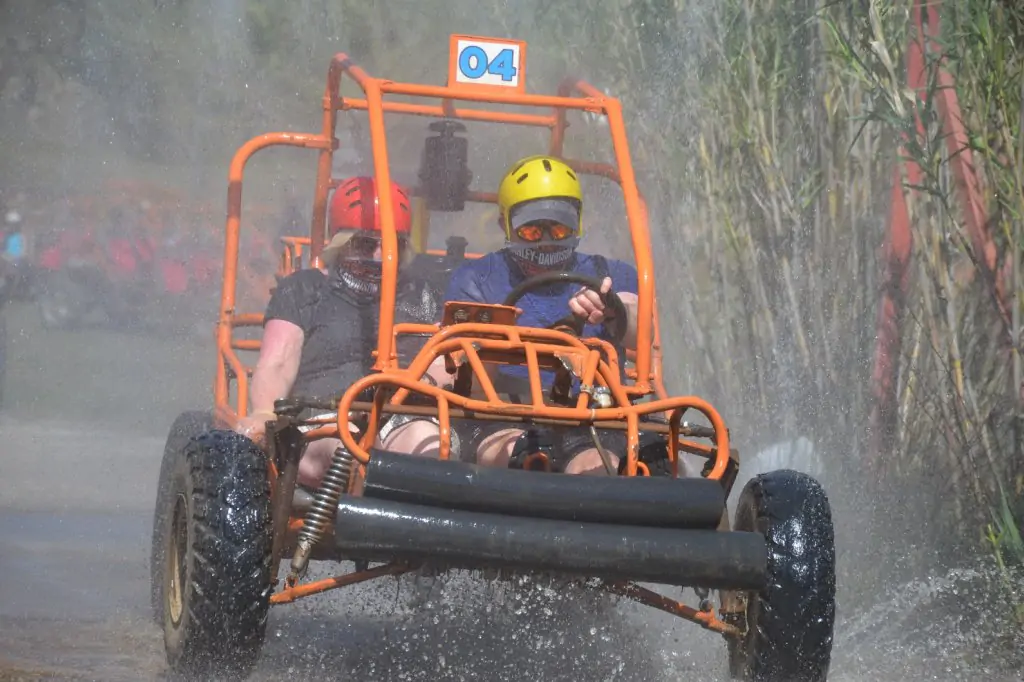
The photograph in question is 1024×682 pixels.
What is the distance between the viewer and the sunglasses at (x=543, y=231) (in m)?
5.91

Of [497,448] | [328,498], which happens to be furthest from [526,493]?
[497,448]

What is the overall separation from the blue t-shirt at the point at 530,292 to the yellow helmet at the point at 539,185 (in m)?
0.18

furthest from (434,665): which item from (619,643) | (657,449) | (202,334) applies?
(202,334)

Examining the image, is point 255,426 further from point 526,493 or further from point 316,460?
point 526,493

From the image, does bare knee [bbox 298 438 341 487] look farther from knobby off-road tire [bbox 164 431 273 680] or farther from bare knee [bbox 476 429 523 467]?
knobby off-road tire [bbox 164 431 273 680]

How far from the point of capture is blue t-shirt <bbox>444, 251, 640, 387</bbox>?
6.00 m


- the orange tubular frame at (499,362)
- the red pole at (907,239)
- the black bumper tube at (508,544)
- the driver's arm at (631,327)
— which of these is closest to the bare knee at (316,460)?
the orange tubular frame at (499,362)

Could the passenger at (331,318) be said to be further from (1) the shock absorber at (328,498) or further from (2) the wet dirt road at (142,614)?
(1) the shock absorber at (328,498)

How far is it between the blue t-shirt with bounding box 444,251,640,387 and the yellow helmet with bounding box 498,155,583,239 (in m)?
0.18

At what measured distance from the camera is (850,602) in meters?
6.46

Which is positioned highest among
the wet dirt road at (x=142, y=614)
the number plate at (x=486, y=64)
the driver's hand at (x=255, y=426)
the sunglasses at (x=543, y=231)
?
the number plate at (x=486, y=64)

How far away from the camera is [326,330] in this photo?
20.6 ft

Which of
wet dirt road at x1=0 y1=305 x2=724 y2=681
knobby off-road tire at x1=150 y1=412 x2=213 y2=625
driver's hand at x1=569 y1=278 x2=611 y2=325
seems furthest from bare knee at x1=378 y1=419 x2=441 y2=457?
knobby off-road tire at x1=150 y1=412 x2=213 y2=625

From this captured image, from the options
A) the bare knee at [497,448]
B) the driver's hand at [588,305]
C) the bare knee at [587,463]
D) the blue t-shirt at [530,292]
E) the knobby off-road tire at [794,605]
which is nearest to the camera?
the knobby off-road tire at [794,605]
